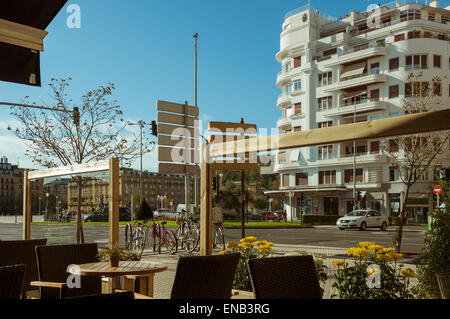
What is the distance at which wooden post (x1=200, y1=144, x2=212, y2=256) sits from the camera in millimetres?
5355

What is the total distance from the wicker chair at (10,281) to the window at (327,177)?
46.5m

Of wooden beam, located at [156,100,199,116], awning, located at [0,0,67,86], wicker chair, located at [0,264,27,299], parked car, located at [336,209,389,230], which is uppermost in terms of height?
wooden beam, located at [156,100,199,116]

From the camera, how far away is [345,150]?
155ft

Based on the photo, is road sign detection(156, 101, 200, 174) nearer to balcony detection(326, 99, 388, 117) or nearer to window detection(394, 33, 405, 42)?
balcony detection(326, 99, 388, 117)

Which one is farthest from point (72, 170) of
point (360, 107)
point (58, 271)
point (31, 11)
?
point (360, 107)

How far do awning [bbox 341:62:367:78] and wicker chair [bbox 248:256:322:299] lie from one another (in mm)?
45048

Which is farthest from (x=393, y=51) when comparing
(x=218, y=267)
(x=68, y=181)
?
(x=218, y=267)

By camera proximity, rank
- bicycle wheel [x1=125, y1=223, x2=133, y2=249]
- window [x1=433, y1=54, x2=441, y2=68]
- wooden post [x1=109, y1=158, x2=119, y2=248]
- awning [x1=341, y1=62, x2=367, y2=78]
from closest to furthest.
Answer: wooden post [x1=109, y1=158, x2=119, y2=248] → bicycle wheel [x1=125, y1=223, x2=133, y2=249] → window [x1=433, y1=54, x2=441, y2=68] → awning [x1=341, y1=62, x2=367, y2=78]

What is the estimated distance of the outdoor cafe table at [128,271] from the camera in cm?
444

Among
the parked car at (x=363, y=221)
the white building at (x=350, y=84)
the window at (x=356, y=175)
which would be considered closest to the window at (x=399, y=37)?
the white building at (x=350, y=84)

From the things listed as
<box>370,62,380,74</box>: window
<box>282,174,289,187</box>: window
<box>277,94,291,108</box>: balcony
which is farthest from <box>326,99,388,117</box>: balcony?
<box>282,174,289,187</box>: window

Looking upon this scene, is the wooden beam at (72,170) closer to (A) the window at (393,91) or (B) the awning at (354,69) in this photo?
(A) the window at (393,91)

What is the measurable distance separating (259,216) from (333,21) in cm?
2380
